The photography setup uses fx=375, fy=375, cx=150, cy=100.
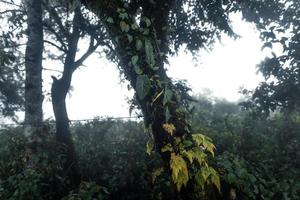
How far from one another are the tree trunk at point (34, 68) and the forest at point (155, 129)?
0.03 metres

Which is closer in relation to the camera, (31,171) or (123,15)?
(123,15)

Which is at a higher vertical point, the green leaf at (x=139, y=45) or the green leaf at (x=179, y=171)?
the green leaf at (x=139, y=45)

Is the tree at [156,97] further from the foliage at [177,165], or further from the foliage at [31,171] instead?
the foliage at [31,171]

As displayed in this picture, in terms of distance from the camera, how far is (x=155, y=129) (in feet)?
14.7

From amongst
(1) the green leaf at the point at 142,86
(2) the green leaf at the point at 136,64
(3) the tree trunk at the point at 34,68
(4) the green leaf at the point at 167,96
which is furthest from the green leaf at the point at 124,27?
(3) the tree trunk at the point at 34,68

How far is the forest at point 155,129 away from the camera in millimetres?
4496

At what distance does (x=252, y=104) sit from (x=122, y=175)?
4015mm

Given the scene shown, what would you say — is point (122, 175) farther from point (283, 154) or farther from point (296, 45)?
point (296, 45)

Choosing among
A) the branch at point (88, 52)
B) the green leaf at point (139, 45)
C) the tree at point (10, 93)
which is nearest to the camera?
the green leaf at point (139, 45)

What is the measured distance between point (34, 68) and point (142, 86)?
589cm

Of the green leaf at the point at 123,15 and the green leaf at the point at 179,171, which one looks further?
the green leaf at the point at 123,15

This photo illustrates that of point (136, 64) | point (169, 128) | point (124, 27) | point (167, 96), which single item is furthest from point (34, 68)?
point (169, 128)

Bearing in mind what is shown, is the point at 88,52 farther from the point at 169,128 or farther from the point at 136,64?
the point at 169,128

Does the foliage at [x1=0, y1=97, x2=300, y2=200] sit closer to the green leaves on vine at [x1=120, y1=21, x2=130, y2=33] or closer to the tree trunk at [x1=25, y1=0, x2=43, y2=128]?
the tree trunk at [x1=25, y1=0, x2=43, y2=128]
